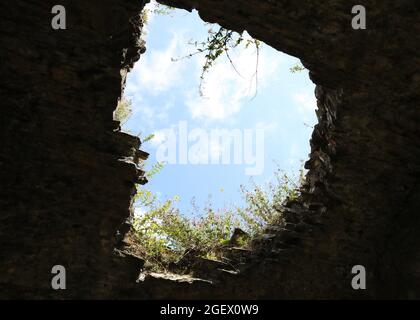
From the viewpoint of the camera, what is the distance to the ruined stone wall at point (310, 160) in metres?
4.05

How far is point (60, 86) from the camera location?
4.11 m

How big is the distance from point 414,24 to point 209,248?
11.2ft

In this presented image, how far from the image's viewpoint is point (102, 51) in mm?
4090

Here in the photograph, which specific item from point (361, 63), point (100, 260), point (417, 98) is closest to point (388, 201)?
point (417, 98)

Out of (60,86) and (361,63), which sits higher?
(361,63)

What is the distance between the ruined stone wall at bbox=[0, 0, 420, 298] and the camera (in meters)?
4.05

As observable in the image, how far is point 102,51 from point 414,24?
308cm

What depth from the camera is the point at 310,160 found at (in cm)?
531

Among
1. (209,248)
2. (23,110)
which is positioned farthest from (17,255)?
(209,248)
